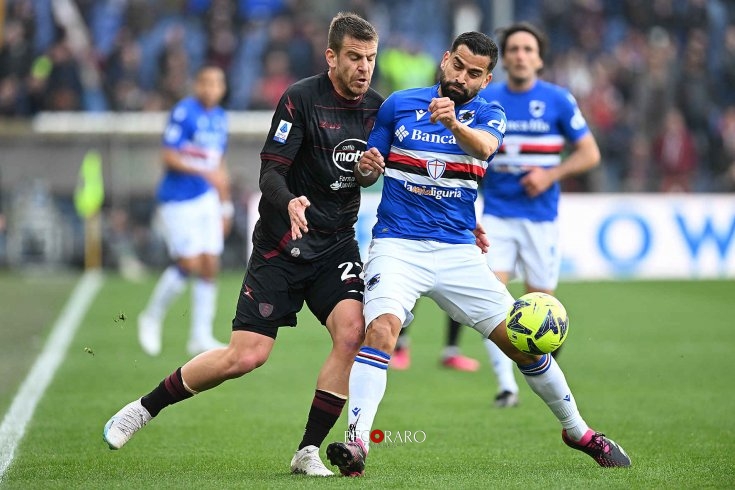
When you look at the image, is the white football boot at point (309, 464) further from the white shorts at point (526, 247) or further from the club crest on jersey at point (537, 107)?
the club crest on jersey at point (537, 107)

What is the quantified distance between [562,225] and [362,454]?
1320cm

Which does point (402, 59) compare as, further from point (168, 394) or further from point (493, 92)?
point (168, 394)

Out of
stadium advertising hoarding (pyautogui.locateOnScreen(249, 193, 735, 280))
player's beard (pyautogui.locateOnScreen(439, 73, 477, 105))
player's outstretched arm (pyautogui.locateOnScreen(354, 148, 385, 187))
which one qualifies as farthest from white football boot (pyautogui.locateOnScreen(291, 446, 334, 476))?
stadium advertising hoarding (pyautogui.locateOnScreen(249, 193, 735, 280))

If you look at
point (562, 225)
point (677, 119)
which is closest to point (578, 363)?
point (562, 225)

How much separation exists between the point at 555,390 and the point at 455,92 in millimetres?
1563

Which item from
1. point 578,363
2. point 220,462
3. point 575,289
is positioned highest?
point 220,462

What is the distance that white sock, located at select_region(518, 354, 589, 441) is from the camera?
6293mm

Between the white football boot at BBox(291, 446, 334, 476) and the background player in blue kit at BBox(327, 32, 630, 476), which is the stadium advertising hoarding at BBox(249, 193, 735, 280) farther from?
the white football boot at BBox(291, 446, 334, 476)

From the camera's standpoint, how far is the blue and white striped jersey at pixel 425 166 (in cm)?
625

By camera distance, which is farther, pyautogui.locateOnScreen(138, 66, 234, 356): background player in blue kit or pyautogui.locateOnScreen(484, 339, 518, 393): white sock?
pyautogui.locateOnScreen(138, 66, 234, 356): background player in blue kit

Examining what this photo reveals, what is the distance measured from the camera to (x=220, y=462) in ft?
21.2

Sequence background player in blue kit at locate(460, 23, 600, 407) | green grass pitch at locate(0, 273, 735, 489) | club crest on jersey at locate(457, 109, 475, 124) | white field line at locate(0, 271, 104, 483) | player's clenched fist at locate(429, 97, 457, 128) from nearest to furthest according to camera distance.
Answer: player's clenched fist at locate(429, 97, 457, 128), green grass pitch at locate(0, 273, 735, 489), club crest on jersey at locate(457, 109, 475, 124), white field line at locate(0, 271, 104, 483), background player in blue kit at locate(460, 23, 600, 407)

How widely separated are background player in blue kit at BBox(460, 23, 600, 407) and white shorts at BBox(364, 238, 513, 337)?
2523 millimetres

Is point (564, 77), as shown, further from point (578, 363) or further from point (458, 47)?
point (458, 47)
